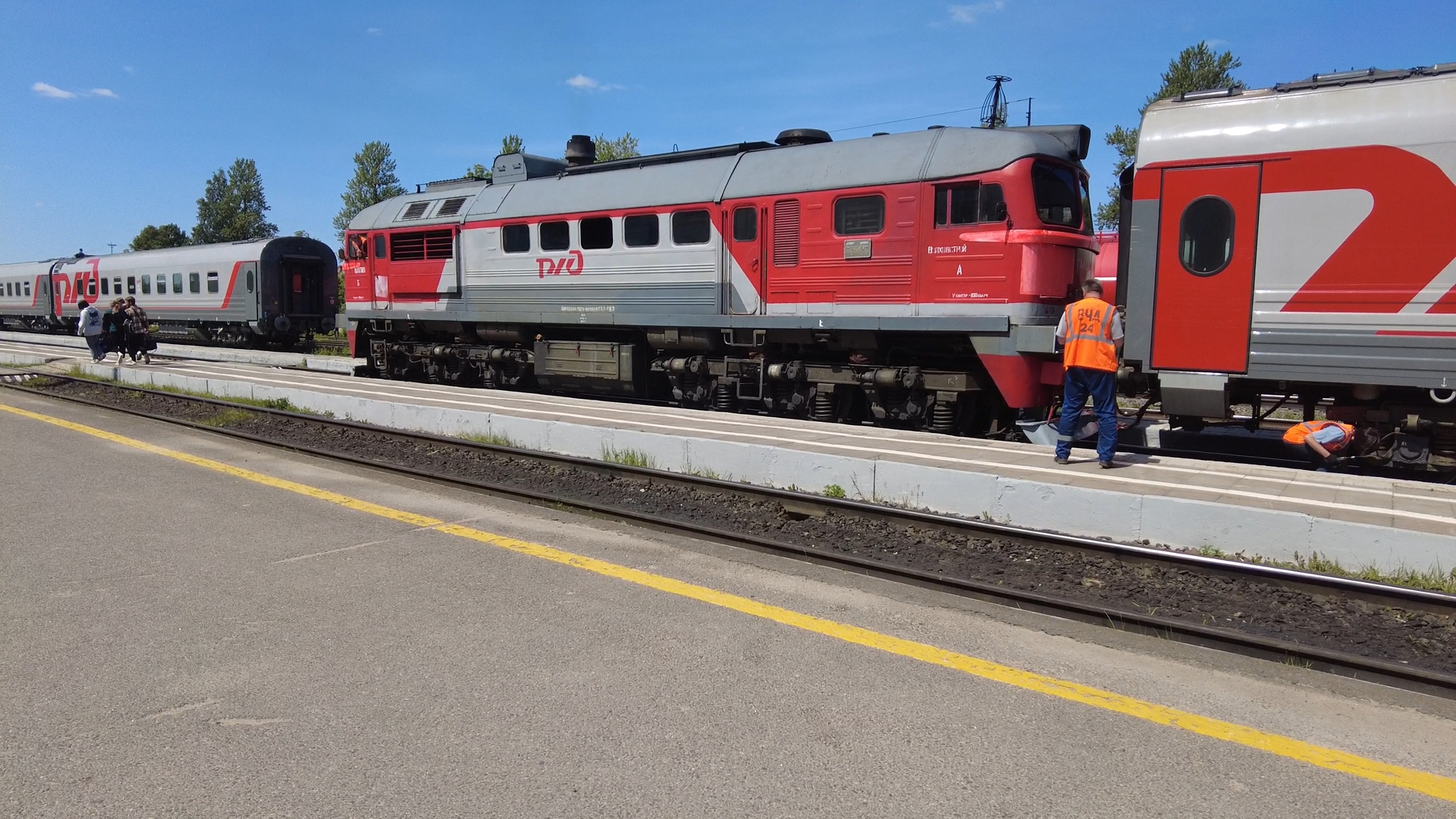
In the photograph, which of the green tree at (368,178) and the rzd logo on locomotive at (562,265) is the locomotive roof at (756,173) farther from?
the green tree at (368,178)

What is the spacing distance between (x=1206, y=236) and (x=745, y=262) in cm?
560

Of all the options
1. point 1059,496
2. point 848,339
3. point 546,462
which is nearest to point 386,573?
point 546,462

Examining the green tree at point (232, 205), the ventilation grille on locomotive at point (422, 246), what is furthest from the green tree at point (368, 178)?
the ventilation grille on locomotive at point (422, 246)

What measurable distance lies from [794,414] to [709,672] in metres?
8.05

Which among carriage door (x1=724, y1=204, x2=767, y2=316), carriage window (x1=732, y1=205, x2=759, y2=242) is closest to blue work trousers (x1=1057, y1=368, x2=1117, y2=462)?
carriage door (x1=724, y1=204, x2=767, y2=316)

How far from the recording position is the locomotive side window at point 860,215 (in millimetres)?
10531

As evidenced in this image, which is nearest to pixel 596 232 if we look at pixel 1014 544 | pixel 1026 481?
pixel 1026 481

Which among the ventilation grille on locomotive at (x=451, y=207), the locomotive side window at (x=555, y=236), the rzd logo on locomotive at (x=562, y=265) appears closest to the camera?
the rzd logo on locomotive at (x=562, y=265)

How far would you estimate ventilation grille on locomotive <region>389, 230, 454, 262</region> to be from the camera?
15.8m

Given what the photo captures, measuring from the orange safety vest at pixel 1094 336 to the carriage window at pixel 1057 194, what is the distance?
2396 mm

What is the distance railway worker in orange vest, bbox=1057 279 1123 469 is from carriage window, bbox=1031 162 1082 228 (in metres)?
2.17

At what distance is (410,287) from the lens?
16562 millimetres

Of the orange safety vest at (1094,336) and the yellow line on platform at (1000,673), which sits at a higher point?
the orange safety vest at (1094,336)

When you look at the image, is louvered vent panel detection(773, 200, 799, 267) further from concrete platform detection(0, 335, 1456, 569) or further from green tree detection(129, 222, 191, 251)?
green tree detection(129, 222, 191, 251)
